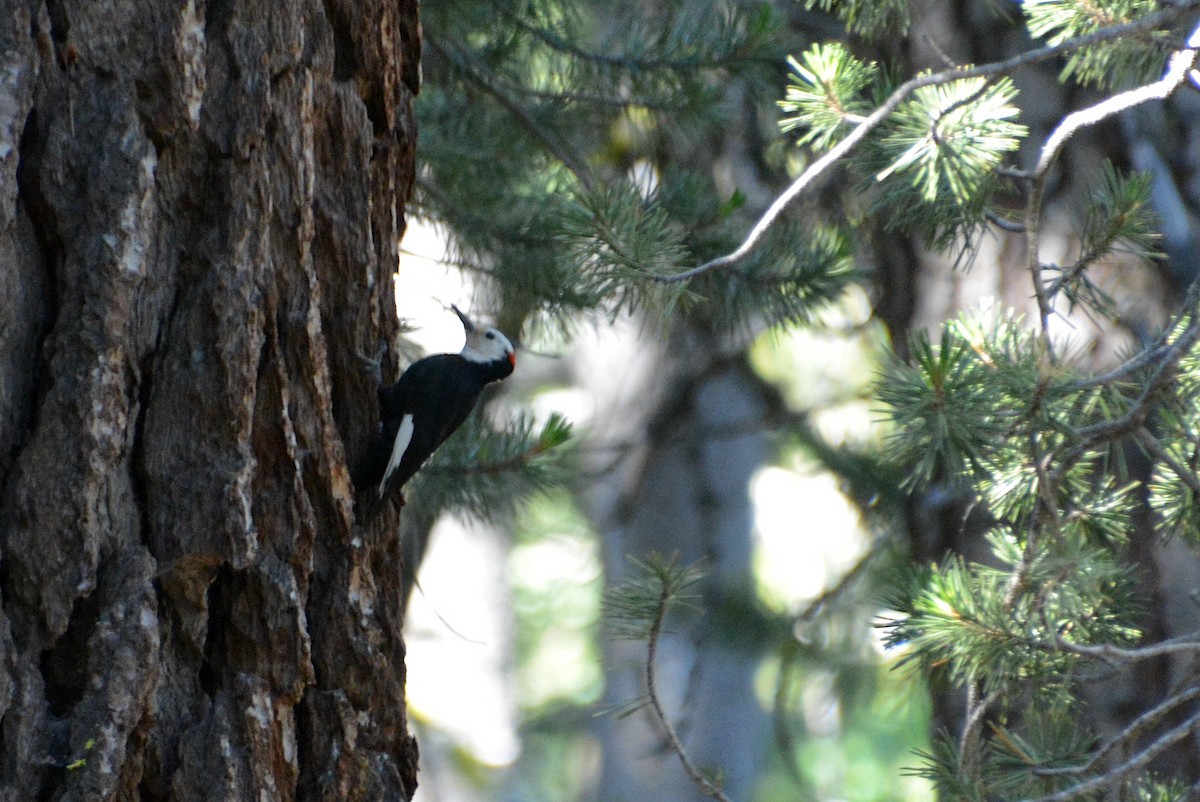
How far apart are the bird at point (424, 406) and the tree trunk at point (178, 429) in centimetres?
16

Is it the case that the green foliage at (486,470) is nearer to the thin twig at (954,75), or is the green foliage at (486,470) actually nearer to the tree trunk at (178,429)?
the thin twig at (954,75)

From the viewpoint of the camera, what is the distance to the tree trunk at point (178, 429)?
142cm

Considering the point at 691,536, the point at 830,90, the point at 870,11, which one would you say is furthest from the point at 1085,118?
the point at 691,536

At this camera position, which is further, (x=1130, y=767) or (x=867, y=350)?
(x=867, y=350)

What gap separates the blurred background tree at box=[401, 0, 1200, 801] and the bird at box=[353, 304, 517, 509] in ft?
0.50

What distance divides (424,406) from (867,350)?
3.29 m

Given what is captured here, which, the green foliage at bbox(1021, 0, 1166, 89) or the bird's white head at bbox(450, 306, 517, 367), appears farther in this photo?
the bird's white head at bbox(450, 306, 517, 367)

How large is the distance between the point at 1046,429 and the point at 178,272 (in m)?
1.26

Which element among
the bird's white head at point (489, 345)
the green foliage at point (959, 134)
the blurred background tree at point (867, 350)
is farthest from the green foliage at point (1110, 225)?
the bird's white head at point (489, 345)

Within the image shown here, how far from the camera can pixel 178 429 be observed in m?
1.52

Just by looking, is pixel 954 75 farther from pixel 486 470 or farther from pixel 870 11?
pixel 486 470

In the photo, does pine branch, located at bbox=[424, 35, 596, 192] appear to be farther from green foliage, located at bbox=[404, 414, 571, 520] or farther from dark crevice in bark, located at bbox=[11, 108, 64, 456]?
dark crevice in bark, located at bbox=[11, 108, 64, 456]

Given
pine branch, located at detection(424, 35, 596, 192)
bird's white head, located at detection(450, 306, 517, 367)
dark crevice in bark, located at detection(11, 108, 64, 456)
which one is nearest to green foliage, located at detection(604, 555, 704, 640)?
dark crevice in bark, located at detection(11, 108, 64, 456)

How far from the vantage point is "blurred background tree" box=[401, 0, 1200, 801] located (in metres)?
1.86
